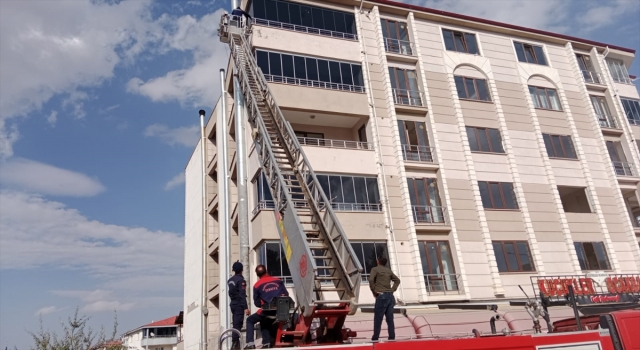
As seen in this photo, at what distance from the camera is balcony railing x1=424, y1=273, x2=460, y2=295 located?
22.4 m

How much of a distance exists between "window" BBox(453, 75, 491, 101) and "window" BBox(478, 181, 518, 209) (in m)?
5.26

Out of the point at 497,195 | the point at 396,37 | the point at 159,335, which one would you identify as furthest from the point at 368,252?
the point at 159,335

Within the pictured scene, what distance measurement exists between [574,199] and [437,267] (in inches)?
479

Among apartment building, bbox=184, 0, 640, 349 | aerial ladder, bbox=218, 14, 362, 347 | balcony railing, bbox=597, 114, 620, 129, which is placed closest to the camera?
aerial ladder, bbox=218, 14, 362, 347

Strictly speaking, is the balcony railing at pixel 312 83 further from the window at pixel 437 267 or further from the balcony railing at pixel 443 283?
Result: the balcony railing at pixel 443 283

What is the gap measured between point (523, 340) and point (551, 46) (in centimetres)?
2828

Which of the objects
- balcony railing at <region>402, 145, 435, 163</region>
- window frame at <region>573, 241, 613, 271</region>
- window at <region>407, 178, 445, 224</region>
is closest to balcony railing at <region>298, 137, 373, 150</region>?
balcony railing at <region>402, 145, 435, 163</region>

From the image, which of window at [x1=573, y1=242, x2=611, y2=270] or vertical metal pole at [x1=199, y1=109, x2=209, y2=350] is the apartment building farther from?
vertical metal pole at [x1=199, y1=109, x2=209, y2=350]

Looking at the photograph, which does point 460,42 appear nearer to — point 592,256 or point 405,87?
point 405,87

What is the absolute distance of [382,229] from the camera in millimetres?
22328

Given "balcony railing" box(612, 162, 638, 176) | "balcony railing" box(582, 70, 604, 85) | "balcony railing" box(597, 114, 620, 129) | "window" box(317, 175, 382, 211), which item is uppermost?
"balcony railing" box(582, 70, 604, 85)

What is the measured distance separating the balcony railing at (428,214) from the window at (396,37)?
30.0ft

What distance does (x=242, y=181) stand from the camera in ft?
73.5

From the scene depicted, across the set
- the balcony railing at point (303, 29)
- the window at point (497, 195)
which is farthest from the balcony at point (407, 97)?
the window at point (497, 195)
